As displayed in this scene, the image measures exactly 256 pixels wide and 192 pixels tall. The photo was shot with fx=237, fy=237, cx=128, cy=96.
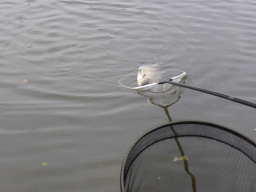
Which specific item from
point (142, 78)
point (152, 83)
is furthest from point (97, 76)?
point (152, 83)

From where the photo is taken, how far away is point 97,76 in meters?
4.30

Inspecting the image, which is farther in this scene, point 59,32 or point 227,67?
point 59,32

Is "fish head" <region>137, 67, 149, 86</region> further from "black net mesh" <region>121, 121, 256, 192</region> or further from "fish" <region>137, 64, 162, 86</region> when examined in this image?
"black net mesh" <region>121, 121, 256, 192</region>

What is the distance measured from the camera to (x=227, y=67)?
4492 millimetres

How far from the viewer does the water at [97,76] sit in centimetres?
281

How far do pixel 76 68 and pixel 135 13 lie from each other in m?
2.98

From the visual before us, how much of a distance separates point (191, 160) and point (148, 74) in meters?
2.03

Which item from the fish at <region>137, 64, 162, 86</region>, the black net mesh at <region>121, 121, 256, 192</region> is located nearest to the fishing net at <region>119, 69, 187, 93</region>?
the fish at <region>137, 64, 162, 86</region>

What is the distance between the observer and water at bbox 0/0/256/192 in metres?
2.81

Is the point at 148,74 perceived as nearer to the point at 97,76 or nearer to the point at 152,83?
the point at 152,83

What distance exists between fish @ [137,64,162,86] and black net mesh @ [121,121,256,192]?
173 cm

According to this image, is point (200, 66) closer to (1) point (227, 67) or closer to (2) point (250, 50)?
(1) point (227, 67)

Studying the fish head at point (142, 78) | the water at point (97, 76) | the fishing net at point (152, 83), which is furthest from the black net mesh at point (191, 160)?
the fish head at point (142, 78)

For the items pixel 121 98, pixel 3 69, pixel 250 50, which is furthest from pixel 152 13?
pixel 3 69
